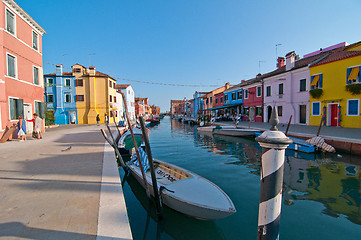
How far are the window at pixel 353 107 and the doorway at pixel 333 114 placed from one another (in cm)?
111

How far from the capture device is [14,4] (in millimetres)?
12180

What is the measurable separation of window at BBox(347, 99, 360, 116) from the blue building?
36.5 metres

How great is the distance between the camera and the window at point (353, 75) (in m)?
14.2

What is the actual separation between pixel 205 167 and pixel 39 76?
16616 millimetres

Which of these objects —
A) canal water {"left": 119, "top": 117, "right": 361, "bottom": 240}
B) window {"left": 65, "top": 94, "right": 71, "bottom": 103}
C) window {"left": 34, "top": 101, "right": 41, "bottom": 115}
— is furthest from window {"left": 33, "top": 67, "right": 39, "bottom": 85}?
window {"left": 65, "top": 94, "right": 71, "bottom": 103}

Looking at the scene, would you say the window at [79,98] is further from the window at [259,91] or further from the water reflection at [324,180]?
the water reflection at [324,180]

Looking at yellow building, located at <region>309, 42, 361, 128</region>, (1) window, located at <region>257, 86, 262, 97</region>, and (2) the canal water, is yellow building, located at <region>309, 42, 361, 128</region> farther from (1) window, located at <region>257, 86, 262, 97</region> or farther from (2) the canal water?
(2) the canal water

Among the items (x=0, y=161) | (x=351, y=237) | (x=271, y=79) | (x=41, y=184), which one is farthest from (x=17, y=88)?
(x=271, y=79)

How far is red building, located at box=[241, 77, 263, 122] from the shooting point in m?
25.3

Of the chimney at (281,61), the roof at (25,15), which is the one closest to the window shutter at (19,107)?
the roof at (25,15)

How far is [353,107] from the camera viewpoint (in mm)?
14484

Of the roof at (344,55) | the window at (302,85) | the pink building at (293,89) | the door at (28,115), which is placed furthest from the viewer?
the window at (302,85)

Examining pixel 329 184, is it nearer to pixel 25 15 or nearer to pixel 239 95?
pixel 25 15

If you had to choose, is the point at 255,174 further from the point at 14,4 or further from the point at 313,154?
the point at 14,4
